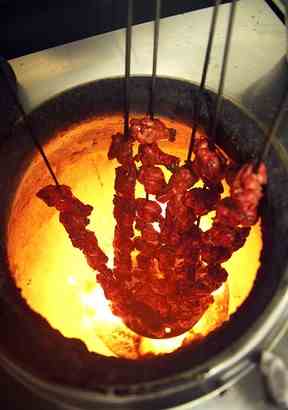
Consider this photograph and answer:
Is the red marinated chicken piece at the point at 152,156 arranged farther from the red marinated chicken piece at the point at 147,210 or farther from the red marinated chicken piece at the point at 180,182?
the red marinated chicken piece at the point at 147,210

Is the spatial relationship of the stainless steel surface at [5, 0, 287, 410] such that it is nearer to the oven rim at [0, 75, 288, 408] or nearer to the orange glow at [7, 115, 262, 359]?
the orange glow at [7, 115, 262, 359]

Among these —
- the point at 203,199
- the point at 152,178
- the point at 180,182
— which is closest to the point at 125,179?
the point at 152,178

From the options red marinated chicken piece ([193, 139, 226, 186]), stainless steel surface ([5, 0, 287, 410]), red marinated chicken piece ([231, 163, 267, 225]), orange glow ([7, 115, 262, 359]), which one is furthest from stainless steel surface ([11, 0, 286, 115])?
red marinated chicken piece ([231, 163, 267, 225])

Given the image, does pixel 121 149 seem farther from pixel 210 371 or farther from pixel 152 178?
pixel 210 371

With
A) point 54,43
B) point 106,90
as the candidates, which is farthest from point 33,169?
point 54,43

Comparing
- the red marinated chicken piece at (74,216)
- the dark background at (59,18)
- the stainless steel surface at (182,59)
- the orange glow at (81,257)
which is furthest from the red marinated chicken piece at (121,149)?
the dark background at (59,18)

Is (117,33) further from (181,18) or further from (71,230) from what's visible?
(71,230)
